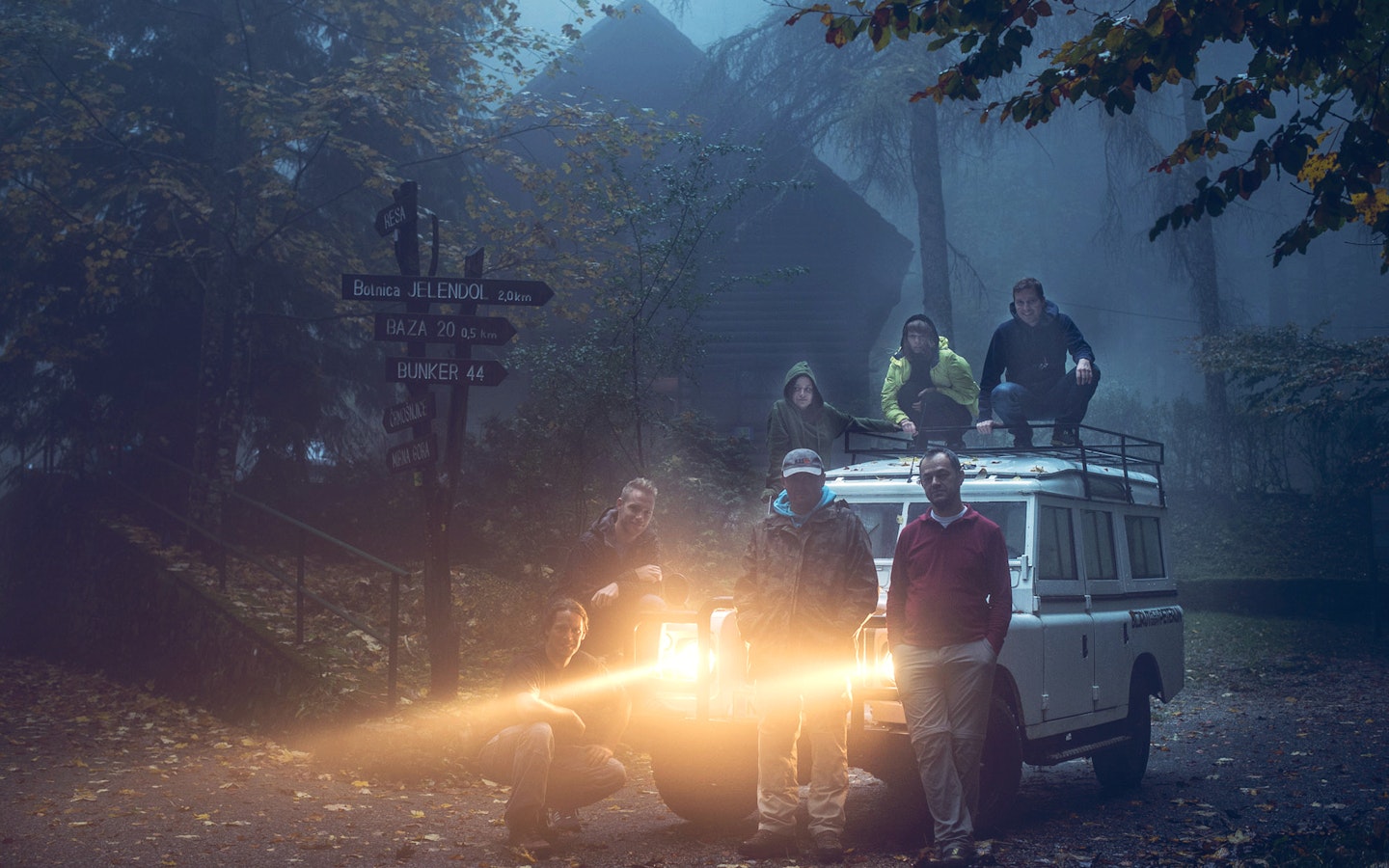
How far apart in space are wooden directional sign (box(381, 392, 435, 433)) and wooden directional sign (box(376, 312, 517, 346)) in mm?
468

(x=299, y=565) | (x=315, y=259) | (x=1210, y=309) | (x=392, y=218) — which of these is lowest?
(x=299, y=565)

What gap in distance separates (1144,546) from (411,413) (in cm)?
580

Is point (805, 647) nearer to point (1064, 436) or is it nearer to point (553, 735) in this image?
point (553, 735)

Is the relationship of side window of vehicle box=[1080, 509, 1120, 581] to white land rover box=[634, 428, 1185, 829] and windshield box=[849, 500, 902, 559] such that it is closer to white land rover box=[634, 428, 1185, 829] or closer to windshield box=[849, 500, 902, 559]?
white land rover box=[634, 428, 1185, 829]

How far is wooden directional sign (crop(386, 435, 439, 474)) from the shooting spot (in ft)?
31.9

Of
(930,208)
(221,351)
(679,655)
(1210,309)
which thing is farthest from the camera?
(1210,309)

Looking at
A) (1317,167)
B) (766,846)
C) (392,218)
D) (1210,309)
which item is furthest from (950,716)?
(1210,309)

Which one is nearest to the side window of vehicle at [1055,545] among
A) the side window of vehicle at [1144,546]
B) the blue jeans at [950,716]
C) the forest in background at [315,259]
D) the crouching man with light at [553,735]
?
the side window of vehicle at [1144,546]

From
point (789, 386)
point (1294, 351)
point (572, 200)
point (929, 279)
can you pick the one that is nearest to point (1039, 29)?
point (929, 279)

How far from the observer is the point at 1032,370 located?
1034 centimetres

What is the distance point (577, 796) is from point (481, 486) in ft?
33.5

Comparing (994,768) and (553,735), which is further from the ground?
(553,735)

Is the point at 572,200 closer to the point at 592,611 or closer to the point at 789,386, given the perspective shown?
the point at 789,386

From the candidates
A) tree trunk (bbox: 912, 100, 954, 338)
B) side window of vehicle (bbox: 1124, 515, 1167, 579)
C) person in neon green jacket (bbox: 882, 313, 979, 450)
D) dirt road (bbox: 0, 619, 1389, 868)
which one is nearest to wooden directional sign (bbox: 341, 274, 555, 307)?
person in neon green jacket (bbox: 882, 313, 979, 450)
